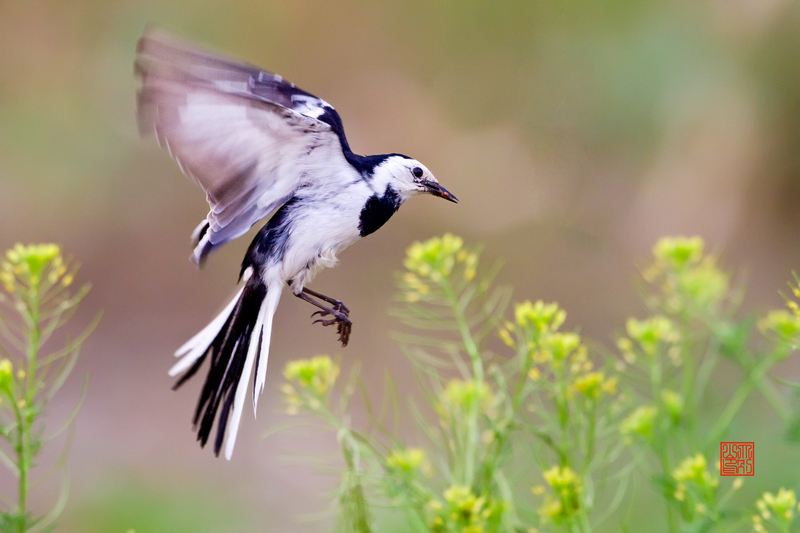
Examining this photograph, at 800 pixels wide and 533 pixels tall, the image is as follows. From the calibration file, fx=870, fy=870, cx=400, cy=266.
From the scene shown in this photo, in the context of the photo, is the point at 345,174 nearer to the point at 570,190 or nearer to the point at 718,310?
the point at 718,310

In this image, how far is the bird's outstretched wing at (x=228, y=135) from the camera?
790mm

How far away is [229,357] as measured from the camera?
3.25 feet

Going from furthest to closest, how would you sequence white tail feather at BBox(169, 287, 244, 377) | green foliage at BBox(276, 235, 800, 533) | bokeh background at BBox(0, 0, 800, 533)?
bokeh background at BBox(0, 0, 800, 533)
white tail feather at BBox(169, 287, 244, 377)
green foliage at BBox(276, 235, 800, 533)

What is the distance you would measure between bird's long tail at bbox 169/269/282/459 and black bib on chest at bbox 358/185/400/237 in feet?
0.45

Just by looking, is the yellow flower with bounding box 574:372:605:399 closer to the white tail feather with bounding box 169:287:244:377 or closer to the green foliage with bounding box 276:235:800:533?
the green foliage with bounding box 276:235:800:533

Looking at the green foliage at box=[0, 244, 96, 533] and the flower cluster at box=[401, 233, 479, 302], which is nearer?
the green foliage at box=[0, 244, 96, 533]

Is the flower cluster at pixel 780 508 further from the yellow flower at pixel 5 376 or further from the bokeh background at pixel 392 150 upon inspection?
the bokeh background at pixel 392 150

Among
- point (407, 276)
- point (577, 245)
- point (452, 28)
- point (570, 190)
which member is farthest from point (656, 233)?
point (407, 276)

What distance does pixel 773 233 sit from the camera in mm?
2609

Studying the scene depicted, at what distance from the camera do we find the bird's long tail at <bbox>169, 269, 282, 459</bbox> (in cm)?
92

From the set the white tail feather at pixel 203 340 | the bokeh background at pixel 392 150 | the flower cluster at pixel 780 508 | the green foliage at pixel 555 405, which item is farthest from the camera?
the bokeh background at pixel 392 150

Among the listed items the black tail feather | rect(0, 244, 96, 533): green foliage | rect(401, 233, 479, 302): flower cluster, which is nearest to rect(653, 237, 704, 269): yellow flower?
rect(401, 233, 479, 302): flower cluster

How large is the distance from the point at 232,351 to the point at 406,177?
0.30 metres

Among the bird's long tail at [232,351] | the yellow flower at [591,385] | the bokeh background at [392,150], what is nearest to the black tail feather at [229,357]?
the bird's long tail at [232,351]
